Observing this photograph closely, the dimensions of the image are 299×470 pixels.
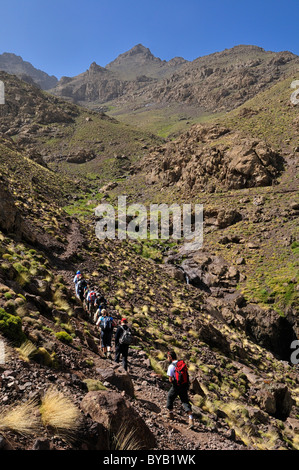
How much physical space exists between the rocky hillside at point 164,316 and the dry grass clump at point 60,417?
2cm

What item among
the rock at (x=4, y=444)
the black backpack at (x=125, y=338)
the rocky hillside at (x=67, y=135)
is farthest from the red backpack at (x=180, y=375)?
the rocky hillside at (x=67, y=135)

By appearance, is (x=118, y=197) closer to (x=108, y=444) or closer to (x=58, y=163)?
(x=58, y=163)

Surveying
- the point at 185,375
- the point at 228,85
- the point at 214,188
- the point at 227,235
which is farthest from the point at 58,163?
the point at 228,85

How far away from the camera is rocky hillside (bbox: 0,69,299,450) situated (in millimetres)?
4801

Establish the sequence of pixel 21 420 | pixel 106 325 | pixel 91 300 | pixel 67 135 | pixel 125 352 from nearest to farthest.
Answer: pixel 21 420 → pixel 125 352 → pixel 106 325 → pixel 91 300 → pixel 67 135

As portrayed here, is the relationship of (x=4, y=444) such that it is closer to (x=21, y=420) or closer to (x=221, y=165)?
(x=21, y=420)

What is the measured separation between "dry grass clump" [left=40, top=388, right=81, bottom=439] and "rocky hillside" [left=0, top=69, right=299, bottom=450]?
2 cm

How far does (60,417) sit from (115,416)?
1.02m

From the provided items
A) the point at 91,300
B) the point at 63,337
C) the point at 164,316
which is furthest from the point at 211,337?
the point at 63,337

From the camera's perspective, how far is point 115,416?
15.1ft

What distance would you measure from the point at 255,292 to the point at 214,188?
20926 millimetres

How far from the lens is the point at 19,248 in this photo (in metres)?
14.9

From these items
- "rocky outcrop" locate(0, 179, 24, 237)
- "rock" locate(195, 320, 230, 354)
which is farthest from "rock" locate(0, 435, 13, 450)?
"rocky outcrop" locate(0, 179, 24, 237)

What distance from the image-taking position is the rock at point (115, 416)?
451 centimetres
